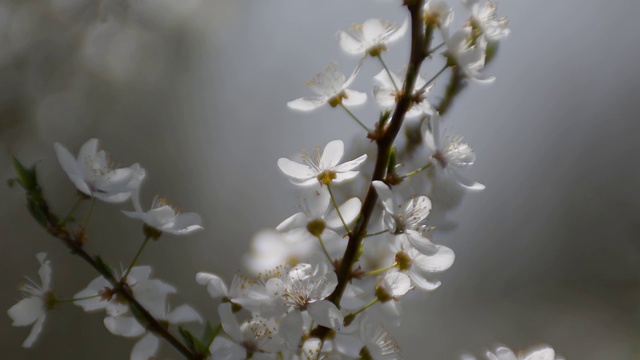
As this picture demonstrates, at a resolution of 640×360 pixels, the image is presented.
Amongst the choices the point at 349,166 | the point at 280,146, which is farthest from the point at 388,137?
the point at 280,146

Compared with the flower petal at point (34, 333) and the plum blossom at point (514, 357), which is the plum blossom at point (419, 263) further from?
the flower petal at point (34, 333)

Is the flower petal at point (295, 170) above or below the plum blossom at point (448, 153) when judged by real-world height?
below

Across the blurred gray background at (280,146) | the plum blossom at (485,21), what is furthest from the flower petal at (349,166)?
the blurred gray background at (280,146)

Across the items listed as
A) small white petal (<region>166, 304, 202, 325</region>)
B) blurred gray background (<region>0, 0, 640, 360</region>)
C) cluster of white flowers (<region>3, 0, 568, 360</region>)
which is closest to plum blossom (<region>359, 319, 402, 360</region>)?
cluster of white flowers (<region>3, 0, 568, 360</region>)

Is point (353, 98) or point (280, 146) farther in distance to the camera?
point (280, 146)

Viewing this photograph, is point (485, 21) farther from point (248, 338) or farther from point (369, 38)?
point (248, 338)

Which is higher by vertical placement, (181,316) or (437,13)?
(437,13)

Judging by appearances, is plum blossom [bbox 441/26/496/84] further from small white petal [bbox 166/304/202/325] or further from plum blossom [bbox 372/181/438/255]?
small white petal [bbox 166/304/202/325]
